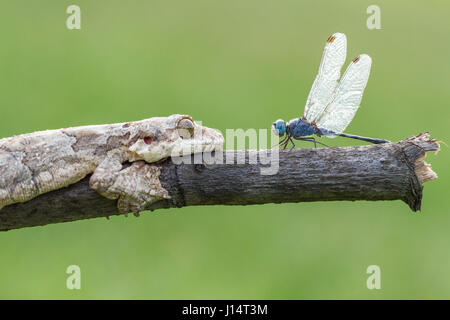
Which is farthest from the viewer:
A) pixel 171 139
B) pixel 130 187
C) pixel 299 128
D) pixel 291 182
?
pixel 299 128

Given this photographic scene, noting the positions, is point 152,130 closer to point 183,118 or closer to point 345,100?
point 183,118

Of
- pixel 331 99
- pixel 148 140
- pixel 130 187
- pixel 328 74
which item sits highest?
pixel 328 74

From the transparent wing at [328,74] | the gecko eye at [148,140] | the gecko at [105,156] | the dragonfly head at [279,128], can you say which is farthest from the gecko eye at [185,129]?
the transparent wing at [328,74]

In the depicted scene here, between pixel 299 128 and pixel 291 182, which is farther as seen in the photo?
pixel 299 128

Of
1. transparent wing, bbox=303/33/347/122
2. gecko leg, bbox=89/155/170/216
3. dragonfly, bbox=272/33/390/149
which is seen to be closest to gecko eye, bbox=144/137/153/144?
gecko leg, bbox=89/155/170/216

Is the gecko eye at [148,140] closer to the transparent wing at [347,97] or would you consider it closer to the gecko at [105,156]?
the gecko at [105,156]

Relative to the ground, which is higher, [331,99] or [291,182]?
[331,99]

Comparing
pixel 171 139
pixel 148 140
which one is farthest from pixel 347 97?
pixel 148 140

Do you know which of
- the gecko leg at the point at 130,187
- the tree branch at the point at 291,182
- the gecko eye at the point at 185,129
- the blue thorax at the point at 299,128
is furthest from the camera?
the blue thorax at the point at 299,128

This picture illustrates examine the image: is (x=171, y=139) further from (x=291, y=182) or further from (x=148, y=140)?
(x=291, y=182)
